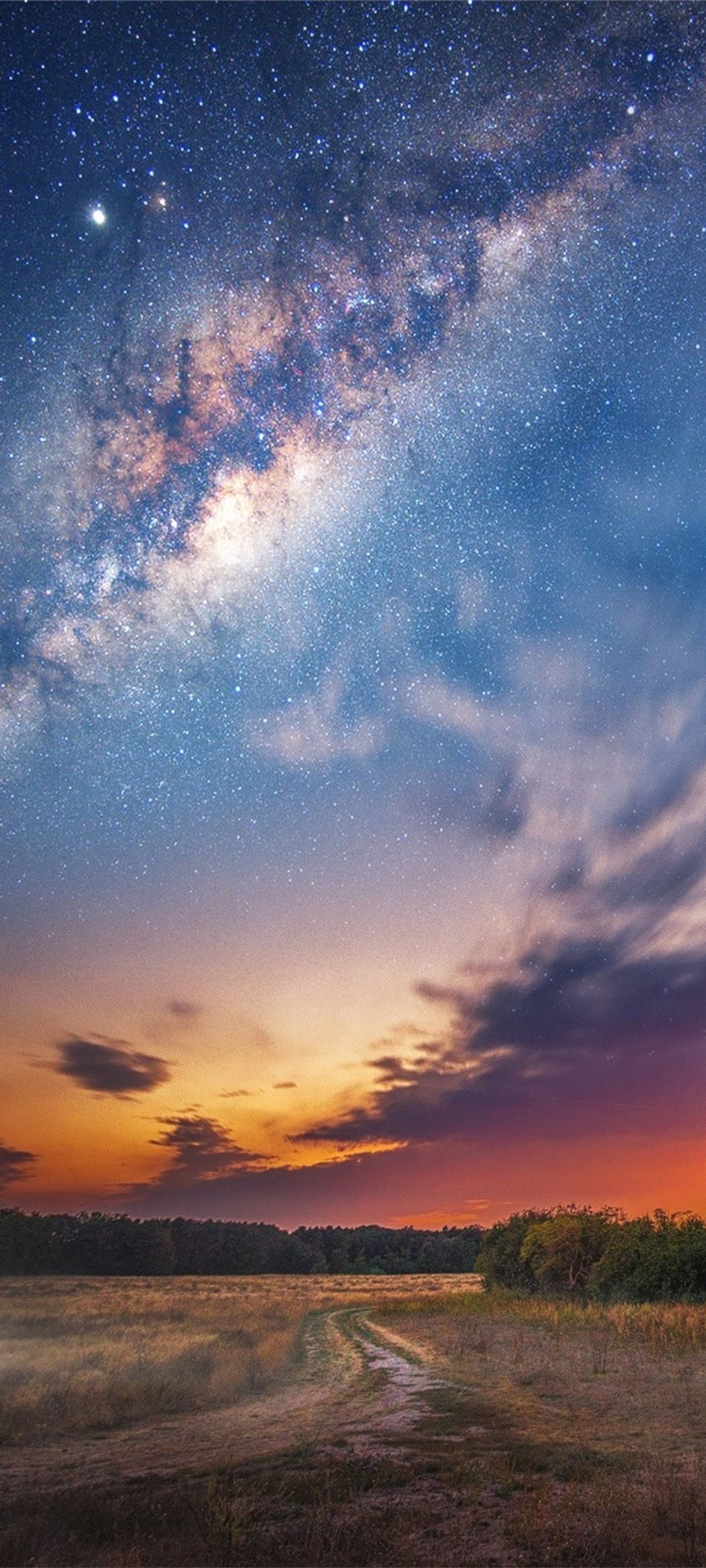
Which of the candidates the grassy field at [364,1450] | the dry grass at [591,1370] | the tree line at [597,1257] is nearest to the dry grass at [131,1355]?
the grassy field at [364,1450]

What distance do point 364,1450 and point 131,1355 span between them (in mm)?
16794

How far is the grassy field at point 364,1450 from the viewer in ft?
27.1

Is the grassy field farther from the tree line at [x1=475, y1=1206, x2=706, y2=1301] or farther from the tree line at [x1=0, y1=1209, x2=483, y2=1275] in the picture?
the tree line at [x1=0, y1=1209, x2=483, y2=1275]

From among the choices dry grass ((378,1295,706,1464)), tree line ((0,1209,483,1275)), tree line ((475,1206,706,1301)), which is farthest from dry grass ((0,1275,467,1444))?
tree line ((0,1209,483,1275))

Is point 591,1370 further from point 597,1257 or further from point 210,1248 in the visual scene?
point 210,1248

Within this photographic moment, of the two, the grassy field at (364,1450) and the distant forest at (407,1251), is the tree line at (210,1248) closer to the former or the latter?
the distant forest at (407,1251)

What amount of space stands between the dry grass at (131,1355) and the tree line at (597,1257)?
1382 cm

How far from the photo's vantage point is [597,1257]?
148 feet

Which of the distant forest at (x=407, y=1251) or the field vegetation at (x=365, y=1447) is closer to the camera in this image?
the field vegetation at (x=365, y=1447)

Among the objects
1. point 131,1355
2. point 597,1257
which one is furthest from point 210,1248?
point 131,1355

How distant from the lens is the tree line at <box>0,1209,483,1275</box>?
11450 cm

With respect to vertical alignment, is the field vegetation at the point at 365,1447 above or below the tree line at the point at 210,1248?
above

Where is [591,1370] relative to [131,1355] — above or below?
above

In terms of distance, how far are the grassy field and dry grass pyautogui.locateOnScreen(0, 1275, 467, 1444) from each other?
12cm
